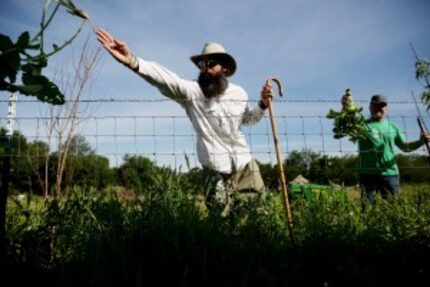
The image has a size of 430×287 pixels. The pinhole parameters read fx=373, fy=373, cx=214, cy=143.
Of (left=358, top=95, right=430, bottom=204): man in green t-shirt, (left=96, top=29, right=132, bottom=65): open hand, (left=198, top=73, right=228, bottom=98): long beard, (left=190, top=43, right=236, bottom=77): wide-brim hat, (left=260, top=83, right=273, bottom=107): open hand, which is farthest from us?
(left=358, top=95, right=430, bottom=204): man in green t-shirt

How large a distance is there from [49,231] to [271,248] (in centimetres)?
145

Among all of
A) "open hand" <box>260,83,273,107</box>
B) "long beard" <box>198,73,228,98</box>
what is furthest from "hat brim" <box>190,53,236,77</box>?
"open hand" <box>260,83,273,107</box>

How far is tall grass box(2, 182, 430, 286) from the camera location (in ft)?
6.34

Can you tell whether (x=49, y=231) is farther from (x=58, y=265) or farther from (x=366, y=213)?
(x=366, y=213)

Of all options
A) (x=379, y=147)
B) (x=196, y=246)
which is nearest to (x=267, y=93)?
(x=196, y=246)

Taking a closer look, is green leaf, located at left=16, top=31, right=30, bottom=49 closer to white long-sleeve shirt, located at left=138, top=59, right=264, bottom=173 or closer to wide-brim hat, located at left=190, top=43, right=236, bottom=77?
white long-sleeve shirt, located at left=138, top=59, right=264, bottom=173

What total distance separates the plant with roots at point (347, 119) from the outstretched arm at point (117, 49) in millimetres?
2184

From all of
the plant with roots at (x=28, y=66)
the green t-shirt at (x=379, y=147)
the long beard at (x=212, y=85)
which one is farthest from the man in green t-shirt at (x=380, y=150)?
the plant with roots at (x=28, y=66)

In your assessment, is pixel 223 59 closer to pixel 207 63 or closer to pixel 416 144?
pixel 207 63

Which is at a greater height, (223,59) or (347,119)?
(223,59)

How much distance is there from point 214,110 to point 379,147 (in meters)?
2.67

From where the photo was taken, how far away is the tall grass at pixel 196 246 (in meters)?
1.93

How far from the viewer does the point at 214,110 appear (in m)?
3.91

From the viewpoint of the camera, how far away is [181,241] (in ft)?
7.00
